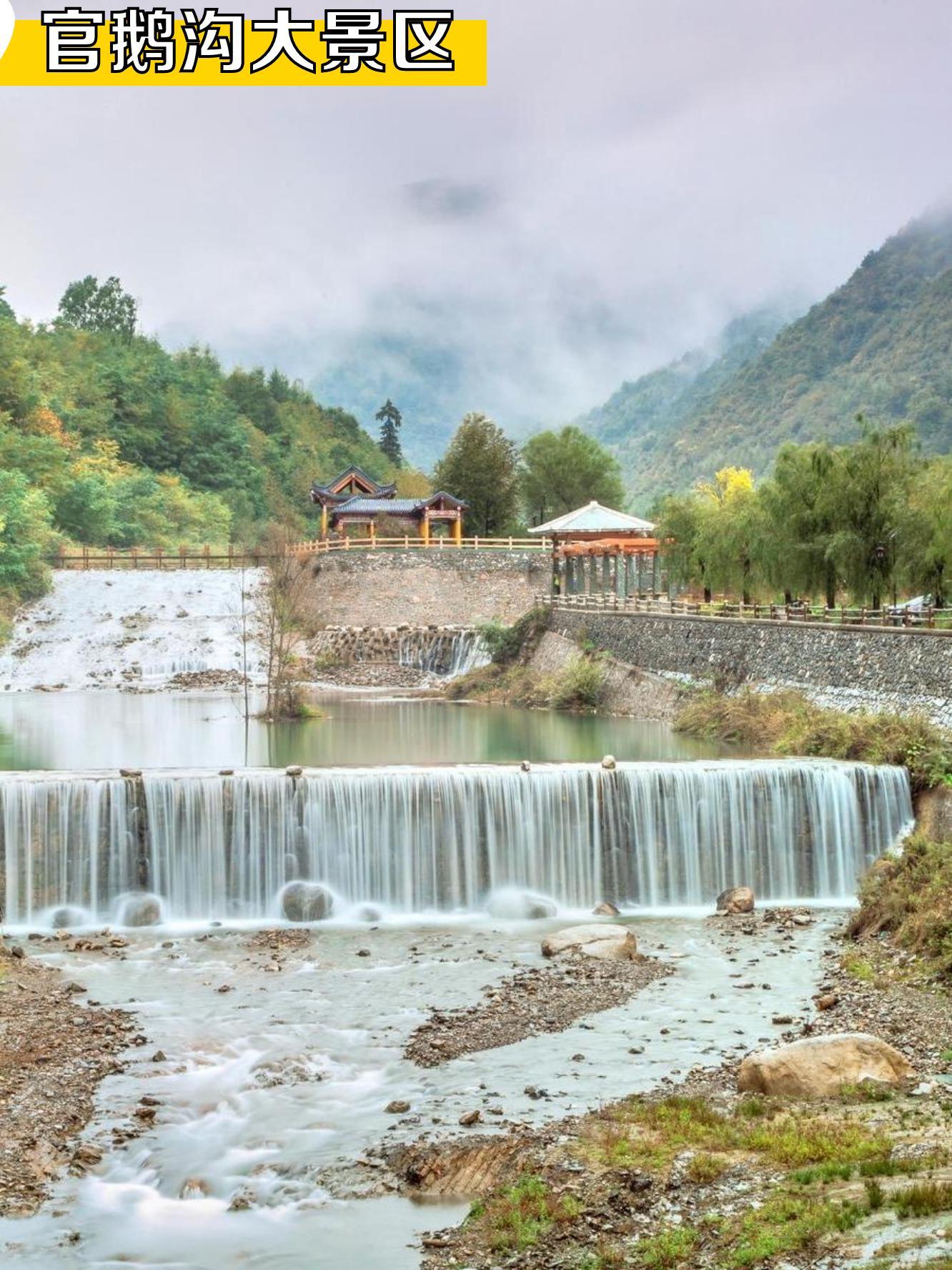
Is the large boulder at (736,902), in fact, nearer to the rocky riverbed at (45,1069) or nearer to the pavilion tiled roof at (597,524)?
the rocky riverbed at (45,1069)

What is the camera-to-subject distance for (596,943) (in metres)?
17.2

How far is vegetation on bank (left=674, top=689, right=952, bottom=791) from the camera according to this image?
2316 cm

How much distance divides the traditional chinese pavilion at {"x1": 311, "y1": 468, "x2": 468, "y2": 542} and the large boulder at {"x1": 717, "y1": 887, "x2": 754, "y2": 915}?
3779 cm

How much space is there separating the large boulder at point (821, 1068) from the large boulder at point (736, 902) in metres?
7.19

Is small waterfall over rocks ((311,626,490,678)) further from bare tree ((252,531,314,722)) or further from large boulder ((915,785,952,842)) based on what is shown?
large boulder ((915,785,952,842))

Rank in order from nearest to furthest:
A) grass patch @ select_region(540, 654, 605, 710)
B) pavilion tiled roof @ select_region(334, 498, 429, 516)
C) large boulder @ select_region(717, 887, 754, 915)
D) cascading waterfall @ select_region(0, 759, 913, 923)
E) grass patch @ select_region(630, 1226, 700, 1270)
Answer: grass patch @ select_region(630, 1226, 700, 1270) → cascading waterfall @ select_region(0, 759, 913, 923) → large boulder @ select_region(717, 887, 754, 915) → grass patch @ select_region(540, 654, 605, 710) → pavilion tiled roof @ select_region(334, 498, 429, 516)

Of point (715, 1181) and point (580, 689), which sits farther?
point (580, 689)

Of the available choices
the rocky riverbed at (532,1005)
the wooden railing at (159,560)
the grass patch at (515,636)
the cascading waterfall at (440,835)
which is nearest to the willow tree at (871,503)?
the cascading waterfall at (440,835)

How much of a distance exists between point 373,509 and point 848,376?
204 feet

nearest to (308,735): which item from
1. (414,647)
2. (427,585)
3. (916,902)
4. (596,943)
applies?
(596,943)

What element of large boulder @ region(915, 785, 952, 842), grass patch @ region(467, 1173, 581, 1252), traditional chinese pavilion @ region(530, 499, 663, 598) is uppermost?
traditional chinese pavilion @ region(530, 499, 663, 598)

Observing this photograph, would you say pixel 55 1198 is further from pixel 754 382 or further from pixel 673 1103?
pixel 754 382

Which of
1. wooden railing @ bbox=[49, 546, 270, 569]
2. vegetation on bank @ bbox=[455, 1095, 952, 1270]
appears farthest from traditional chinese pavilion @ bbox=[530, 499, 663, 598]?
vegetation on bank @ bbox=[455, 1095, 952, 1270]

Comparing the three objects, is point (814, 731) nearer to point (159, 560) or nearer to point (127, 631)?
point (127, 631)
